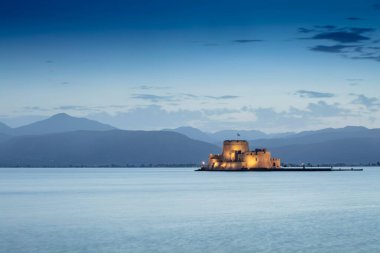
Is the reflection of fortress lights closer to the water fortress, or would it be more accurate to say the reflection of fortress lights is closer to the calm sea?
the water fortress

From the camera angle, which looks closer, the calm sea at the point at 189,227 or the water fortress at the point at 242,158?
the calm sea at the point at 189,227

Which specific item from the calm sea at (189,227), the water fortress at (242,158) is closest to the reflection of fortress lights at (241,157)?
the water fortress at (242,158)

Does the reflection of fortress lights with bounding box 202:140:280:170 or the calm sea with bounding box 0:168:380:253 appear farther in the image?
the reflection of fortress lights with bounding box 202:140:280:170

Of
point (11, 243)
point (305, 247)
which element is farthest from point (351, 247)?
point (11, 243)

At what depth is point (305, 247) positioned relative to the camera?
28.8m

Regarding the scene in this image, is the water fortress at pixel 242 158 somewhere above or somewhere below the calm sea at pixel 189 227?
above

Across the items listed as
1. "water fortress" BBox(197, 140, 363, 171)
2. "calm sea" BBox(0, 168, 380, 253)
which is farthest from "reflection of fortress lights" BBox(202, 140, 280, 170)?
"calm sea" BBox(0, 168, 380, 253)

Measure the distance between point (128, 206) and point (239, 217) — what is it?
39.6ft

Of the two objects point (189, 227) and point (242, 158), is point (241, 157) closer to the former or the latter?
point (242, 158)

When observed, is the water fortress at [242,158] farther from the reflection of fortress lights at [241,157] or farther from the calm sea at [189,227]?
the calm sea at [189,227]

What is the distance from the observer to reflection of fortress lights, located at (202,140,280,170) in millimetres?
157875

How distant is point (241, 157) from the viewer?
159875 mm

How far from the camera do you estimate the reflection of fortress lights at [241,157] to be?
518 ft

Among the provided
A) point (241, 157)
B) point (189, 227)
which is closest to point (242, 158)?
point (241, 157)
